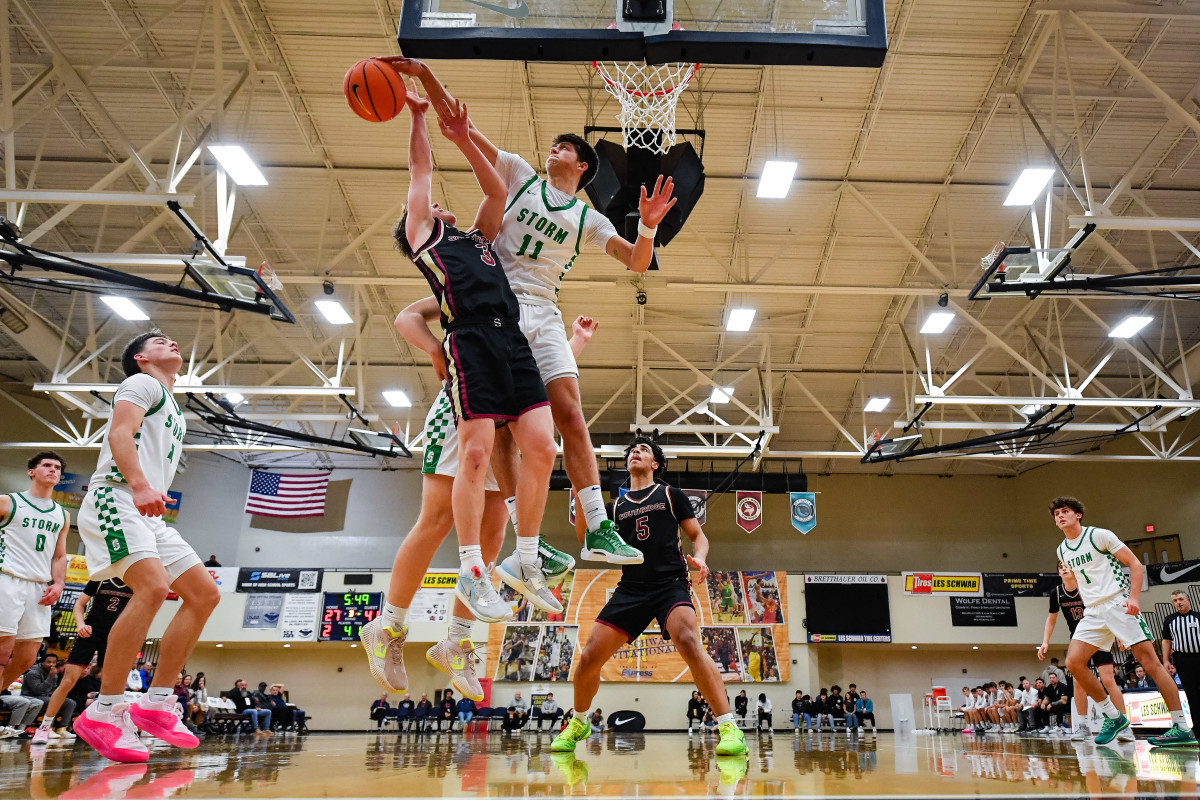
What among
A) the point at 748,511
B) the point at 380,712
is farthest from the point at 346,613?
the point at 748,511

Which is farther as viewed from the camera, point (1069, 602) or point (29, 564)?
point (1069, 602)

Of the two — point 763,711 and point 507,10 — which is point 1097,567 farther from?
point 763,711

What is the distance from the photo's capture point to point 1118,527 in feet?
74.2

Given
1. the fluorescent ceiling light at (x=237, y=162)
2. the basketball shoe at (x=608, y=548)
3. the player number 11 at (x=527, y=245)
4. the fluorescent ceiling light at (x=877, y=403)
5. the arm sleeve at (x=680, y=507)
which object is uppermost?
the fluorescent ceiling light at (x=877, y=403)

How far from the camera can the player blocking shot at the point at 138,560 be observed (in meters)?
3.77

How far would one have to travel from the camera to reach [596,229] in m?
3.99

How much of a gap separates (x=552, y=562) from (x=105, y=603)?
19.6 ft

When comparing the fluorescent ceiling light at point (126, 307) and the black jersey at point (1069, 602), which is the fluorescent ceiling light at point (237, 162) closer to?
the fluorescent ceiling light at point (126, 307)

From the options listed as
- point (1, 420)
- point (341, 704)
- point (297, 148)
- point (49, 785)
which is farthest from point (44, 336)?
point (49, 785)

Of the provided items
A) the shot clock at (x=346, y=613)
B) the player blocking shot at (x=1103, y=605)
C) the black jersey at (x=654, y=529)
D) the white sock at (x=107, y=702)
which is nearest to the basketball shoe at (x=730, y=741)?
the black jersey at (x=654, y=529)

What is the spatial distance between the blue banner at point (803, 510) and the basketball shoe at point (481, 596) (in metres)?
17.9

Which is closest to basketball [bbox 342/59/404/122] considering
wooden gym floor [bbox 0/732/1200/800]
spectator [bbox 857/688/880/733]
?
wooden gym floor [bbox 0/732/1200/800]

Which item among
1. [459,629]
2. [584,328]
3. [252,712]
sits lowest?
[252,712]

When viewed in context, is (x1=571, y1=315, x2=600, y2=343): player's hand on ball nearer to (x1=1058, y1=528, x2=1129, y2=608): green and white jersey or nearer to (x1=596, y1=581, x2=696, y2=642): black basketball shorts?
(x1=596, y1=581, x2=696, y2=642): black basketball shorts
